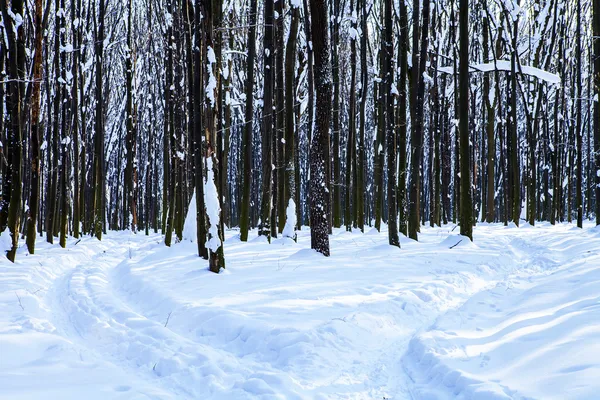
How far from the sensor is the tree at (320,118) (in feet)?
32.1

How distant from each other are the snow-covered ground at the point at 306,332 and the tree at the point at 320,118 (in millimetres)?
1328

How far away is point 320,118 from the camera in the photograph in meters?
9.79

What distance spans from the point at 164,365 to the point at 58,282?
6.44m

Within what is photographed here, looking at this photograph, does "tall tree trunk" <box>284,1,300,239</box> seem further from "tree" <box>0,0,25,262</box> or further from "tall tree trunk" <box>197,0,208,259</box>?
"tree" <box>0,0,25,262</box>

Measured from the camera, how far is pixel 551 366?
11.6 ft

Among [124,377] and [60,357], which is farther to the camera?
[60,357]

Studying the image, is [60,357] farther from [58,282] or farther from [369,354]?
[58,282]

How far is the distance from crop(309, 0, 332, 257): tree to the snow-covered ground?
1.33m

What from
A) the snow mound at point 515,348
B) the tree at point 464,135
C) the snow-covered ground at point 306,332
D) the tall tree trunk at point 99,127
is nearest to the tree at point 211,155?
the snow-covered ground at point 306,332

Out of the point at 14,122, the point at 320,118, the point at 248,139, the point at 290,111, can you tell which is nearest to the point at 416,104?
the point at 290,111

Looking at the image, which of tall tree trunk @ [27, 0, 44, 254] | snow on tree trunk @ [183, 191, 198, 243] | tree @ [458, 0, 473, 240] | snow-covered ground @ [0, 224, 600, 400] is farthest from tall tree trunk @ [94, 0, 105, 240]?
tree @ [458, 0, 473, 240]

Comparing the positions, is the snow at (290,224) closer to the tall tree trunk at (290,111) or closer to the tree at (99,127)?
the tall tree trunk at (290,111)

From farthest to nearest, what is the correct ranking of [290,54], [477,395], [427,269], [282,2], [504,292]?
[282,2], [290,54], [427,269], [504,292], [477,395]

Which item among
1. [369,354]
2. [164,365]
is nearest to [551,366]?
[369,354]
